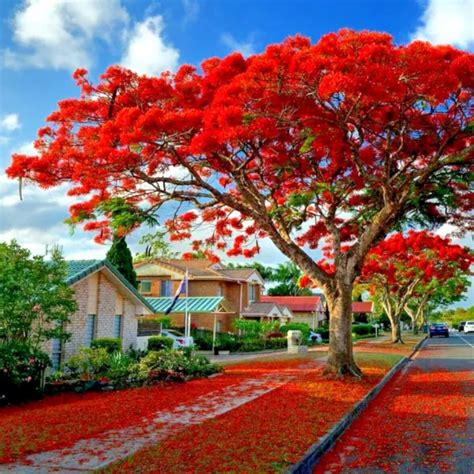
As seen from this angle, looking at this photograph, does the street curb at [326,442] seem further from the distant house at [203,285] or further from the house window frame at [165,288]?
the house window frame at [165,288]

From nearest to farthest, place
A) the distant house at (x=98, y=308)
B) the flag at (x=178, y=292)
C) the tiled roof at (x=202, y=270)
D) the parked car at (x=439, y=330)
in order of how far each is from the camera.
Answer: the distant house at (x=98, y=308) < the flag at (x=178, y=292) < the tiled roof at (x=202, y=270) < the parked car at (x=439, y=330)

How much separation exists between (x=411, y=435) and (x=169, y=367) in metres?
8.31

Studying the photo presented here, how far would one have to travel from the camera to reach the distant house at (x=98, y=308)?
18.2m

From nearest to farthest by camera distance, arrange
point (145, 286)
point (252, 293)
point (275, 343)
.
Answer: point (275, 343) < point (145, 286) < point (252, 293)

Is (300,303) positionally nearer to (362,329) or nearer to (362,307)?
(362,329)

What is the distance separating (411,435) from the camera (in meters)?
9.05

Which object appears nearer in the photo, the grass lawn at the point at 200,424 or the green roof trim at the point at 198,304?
the grass lawn at the point at 200,424

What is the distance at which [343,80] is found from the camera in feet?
38.2

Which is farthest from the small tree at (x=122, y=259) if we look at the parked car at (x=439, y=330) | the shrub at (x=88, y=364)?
the parked car at (x=439, y=330)

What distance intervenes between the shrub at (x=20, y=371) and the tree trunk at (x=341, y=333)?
777cm

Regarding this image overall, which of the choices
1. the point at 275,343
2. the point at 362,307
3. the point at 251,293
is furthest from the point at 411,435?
the point at 362,307

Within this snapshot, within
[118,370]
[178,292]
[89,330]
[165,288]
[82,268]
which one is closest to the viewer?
[118,370]

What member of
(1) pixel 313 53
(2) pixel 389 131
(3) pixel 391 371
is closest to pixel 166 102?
(1) pixel 313 53

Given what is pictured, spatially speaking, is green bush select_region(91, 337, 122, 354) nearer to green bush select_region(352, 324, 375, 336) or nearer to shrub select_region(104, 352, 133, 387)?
shrub select_region(104, 352, 133, 387)
